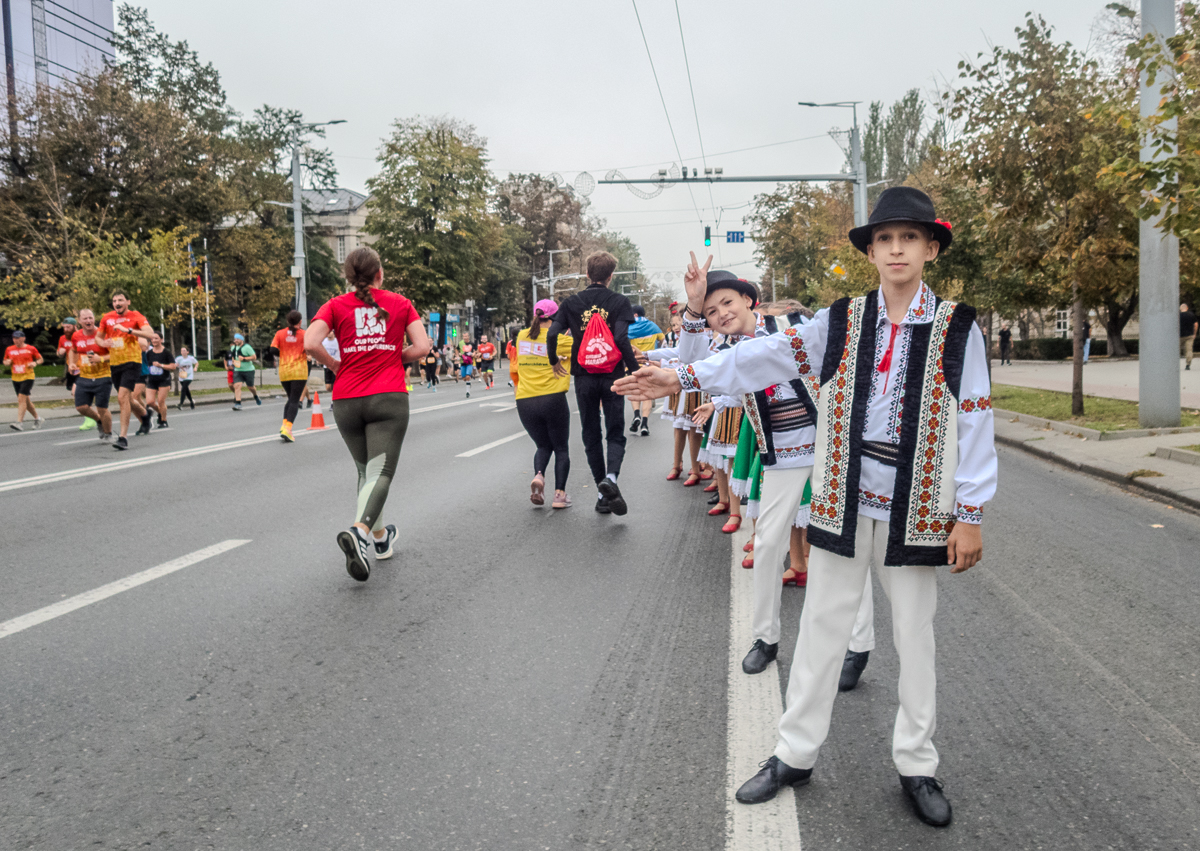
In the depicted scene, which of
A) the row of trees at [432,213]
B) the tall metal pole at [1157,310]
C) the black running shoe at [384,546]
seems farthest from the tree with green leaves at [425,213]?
the black running shoe at [384,546]

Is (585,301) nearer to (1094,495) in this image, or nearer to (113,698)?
(113,698)

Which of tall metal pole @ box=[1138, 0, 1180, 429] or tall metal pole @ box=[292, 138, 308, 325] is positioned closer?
tall metal pole @ box=[1138, 0, 1180, 429]

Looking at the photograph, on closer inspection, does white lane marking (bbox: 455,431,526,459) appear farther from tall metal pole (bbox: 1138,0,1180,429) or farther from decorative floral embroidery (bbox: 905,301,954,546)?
decorative floral embroidery (bbox: 905,301,954,546)

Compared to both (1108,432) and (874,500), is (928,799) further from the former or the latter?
(1108,432)

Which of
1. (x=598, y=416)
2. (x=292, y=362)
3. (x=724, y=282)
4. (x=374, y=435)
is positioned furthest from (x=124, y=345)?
(x=724, y=282)

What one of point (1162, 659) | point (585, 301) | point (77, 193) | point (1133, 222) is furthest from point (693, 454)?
point (77, 193)

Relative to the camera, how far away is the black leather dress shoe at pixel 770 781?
2889 millimetres

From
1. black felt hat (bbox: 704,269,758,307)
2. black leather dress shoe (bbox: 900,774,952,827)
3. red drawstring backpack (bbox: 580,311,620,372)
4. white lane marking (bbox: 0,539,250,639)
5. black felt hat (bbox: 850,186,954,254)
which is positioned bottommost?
black leather dress shoe (bbox: 900,774,952,827)

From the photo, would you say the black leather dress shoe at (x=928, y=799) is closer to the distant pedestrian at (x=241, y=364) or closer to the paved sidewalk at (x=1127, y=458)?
the paved sidewalk at (x=1127, y=458)

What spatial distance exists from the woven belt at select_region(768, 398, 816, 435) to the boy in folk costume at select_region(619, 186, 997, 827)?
1.02m

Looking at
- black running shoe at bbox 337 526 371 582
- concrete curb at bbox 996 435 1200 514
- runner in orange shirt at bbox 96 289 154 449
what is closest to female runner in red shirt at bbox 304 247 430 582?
black running shoe at bbox 337 526 371 582

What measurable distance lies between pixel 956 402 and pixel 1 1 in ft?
188

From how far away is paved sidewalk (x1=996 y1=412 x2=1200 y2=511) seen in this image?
28.3 ft

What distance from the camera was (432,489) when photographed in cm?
912
